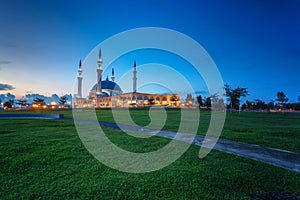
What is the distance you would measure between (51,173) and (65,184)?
2.49 feet

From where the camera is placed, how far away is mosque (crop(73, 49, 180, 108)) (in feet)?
224

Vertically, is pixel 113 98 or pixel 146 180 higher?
pixel 113 98

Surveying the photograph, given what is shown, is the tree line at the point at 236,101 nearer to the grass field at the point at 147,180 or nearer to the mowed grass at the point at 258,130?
the mowed grass at the point at 258,130

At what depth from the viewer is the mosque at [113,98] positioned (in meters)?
68.2

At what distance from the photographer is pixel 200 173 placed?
373cm

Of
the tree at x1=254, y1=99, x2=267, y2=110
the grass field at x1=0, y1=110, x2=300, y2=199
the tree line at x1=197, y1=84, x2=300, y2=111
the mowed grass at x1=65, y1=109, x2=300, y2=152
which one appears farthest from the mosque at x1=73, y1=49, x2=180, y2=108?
the grass field at x1=0, y1=110, x2=300, y2=199

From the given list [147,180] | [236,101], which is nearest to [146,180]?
[147,180]

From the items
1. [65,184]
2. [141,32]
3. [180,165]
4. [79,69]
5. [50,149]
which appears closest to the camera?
[65,184]

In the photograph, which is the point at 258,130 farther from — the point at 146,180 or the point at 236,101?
the point at 236,101

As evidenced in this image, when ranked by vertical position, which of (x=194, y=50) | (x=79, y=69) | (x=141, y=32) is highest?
(x=79, y=69)

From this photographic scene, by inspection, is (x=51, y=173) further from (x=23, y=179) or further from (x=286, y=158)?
(x=286, y=158)

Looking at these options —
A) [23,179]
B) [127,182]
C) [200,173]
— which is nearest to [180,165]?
[200,173]

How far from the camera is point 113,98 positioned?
75.4m

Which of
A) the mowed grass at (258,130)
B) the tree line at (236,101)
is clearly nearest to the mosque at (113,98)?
the tree line at (236,101)
